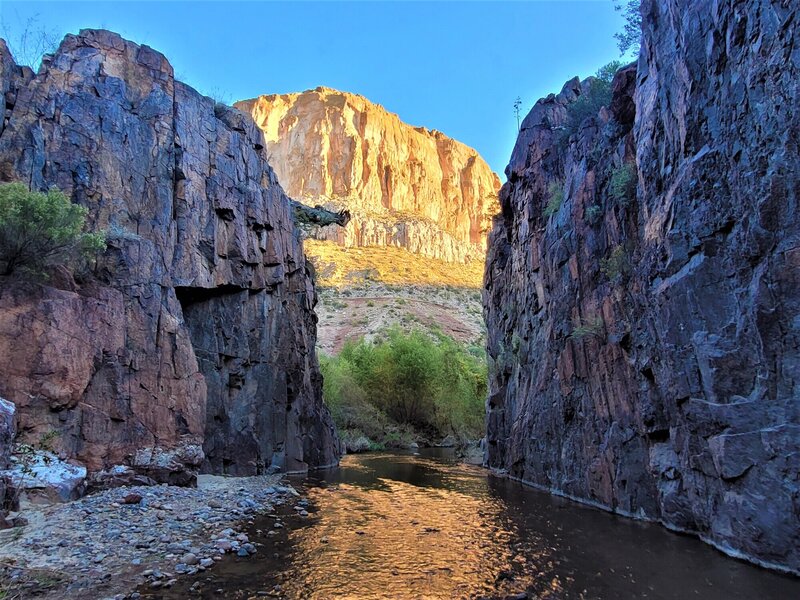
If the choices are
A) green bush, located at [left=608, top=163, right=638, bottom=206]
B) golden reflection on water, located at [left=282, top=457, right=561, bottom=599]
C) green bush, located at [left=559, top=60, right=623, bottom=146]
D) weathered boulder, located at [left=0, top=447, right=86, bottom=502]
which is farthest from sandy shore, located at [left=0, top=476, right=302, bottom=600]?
green bush, located at [left=559, top=60, right=623, bottom=146]

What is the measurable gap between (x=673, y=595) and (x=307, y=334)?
2460cm

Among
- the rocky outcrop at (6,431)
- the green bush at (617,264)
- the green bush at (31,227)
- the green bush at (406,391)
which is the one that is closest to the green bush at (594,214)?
the green bush at (617,264)

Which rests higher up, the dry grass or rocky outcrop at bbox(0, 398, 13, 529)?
the dry grass

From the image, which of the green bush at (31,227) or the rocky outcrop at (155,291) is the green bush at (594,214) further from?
the green bush at (31,227)

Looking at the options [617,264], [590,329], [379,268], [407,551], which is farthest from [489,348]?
[379,268]

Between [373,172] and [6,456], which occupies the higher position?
[373,172]

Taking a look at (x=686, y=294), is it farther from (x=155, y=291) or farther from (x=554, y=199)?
(x=155, y=291)

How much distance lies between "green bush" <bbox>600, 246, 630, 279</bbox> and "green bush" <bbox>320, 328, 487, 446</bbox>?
1098 inches

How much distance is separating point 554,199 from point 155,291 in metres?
17.2

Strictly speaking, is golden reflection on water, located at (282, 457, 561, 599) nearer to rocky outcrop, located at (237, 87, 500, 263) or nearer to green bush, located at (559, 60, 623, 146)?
A: green bush, located at (559, 60, 623, 146)

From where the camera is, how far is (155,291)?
17.8m

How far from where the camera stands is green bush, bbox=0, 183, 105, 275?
13.9 meters

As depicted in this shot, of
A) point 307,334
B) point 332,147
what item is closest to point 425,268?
point 332,147

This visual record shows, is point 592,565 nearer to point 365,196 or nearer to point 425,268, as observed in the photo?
point 425,268
